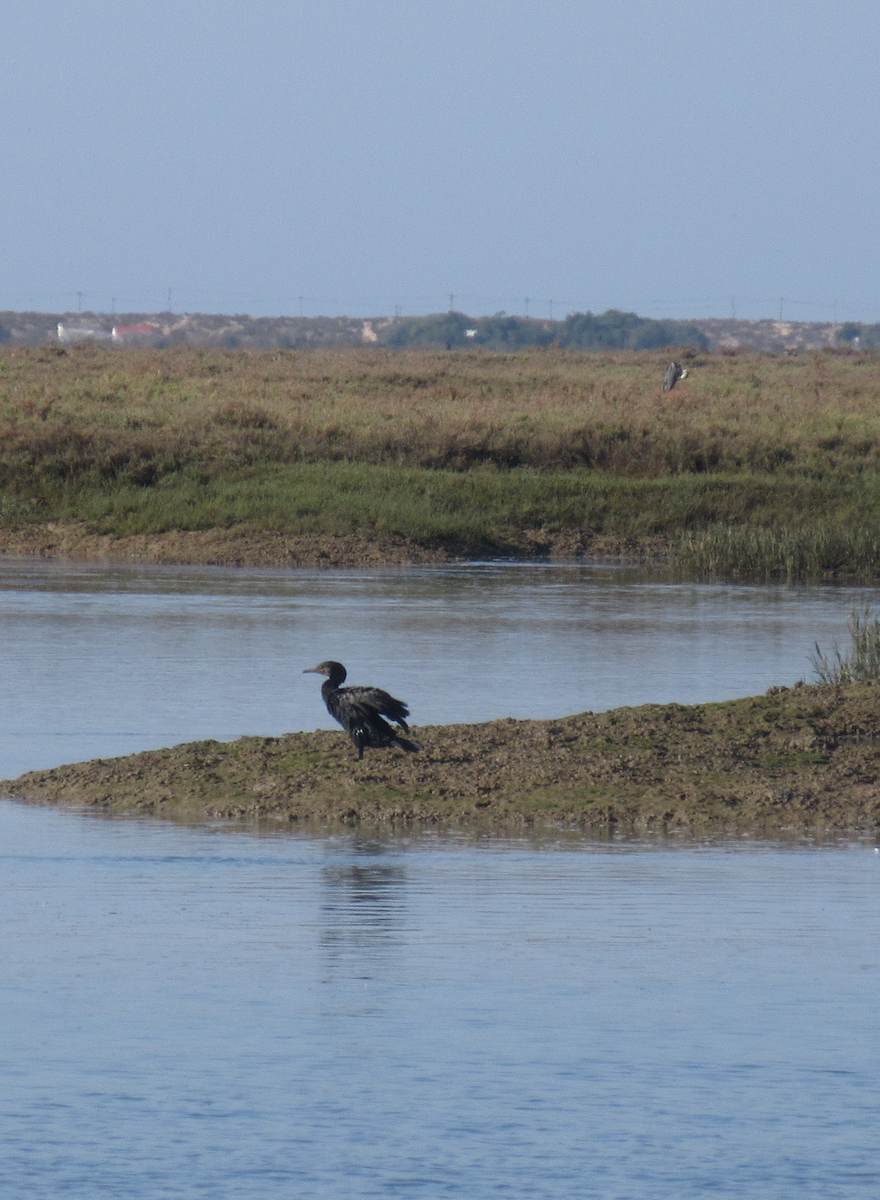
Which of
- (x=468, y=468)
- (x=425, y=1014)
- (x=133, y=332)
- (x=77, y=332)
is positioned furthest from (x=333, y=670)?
(x=77, y=332)

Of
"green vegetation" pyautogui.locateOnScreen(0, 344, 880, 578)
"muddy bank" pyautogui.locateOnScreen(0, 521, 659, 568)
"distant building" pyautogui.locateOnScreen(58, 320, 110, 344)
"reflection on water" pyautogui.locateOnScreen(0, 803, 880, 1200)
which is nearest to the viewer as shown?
"reflection on water" pyautogui.locateOnScreen(0, 803, 880, 1200)

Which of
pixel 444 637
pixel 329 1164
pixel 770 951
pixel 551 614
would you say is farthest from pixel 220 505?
pixel 329 1164

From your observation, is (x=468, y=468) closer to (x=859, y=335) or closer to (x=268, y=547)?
(x=268, y=547)

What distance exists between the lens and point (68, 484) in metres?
33.5

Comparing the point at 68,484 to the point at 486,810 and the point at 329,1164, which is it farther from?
the point at 329,1164

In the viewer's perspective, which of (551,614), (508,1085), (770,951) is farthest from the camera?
(551,614)

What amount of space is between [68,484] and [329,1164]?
94.8 feet

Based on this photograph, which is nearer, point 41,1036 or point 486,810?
point 41,1036

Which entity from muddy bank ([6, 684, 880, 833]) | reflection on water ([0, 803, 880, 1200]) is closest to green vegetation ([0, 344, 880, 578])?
muddy bank ([6, 684, 880, 833])

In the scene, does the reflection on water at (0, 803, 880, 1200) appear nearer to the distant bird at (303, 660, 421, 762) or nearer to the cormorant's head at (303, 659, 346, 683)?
the distant bird at (303, 660, 421, 762)

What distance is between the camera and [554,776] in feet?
36.6

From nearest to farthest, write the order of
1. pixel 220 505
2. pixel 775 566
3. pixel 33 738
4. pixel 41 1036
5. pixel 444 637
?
pixel 41 1036, pixel 33 738, pixel 444 637, pixel 775 566, pixel 220 505

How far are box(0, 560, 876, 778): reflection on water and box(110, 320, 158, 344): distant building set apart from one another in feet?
319

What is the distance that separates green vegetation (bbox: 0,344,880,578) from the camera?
102ft
